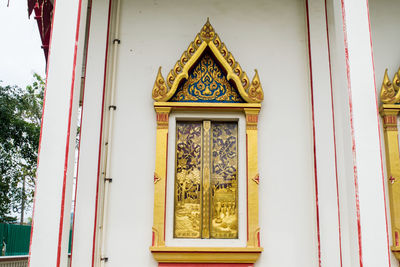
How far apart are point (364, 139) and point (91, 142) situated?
280 centimetres

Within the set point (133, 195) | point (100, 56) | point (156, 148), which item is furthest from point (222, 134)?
point (100, 56)

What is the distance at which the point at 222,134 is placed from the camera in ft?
16.9

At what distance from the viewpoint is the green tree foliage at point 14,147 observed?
17.2 metres

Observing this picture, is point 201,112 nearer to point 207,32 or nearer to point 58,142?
point 207,32

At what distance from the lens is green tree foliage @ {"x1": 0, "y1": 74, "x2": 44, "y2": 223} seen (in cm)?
1725

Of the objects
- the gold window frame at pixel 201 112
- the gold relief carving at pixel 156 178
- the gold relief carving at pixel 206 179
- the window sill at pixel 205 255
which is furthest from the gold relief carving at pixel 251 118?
the window sill at pixel 205 255

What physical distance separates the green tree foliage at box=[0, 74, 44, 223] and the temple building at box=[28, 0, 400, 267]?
43.7 feet

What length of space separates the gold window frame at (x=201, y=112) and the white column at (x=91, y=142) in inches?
24.9

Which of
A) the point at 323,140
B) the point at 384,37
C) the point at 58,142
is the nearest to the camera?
the point at 58,142

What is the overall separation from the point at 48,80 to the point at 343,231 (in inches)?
126

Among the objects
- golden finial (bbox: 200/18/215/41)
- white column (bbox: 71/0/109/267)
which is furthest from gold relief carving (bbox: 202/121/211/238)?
white column (bbox: 71/0/109/267)

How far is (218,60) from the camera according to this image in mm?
5121

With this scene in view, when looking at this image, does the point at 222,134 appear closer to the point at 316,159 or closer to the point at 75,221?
the point at 316,159

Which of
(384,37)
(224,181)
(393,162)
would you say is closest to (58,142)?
(224,181)
